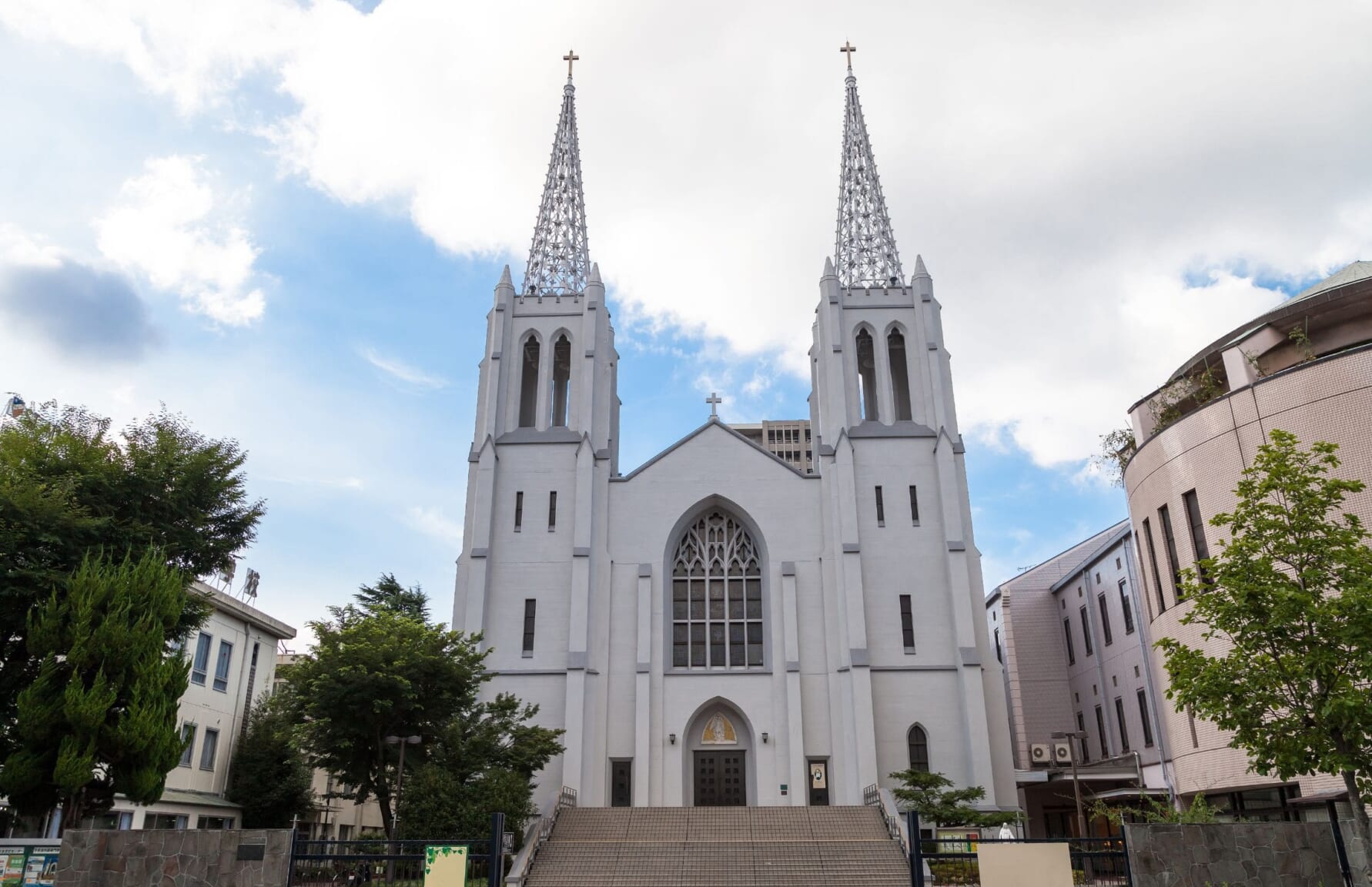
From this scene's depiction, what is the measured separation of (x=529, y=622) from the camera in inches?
1187

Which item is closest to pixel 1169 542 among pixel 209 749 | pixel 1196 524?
pixel 1196 524

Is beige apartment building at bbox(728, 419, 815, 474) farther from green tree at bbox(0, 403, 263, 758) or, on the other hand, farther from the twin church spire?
green tree at bbox(0, 403, 263, 758)

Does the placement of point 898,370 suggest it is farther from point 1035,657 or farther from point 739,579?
point 1035,657

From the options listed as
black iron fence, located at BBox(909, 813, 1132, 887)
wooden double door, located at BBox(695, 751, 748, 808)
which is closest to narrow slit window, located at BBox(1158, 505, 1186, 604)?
black iron fence, located at BBox(909, 813, 1132, 887)

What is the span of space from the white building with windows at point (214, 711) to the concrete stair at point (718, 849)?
37.3ft

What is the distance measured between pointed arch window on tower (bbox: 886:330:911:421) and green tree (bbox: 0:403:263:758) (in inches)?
819

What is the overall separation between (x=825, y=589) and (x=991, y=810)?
25.1 ft

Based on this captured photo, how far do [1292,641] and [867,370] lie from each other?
2290cm

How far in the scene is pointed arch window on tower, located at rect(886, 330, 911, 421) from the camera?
33.9 m

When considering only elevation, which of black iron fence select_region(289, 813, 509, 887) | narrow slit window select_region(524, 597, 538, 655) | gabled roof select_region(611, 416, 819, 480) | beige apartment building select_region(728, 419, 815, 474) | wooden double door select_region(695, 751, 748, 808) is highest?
beige apartment building select_region(728, 419, 815, 474)

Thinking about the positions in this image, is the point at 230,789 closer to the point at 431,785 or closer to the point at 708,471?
the point at 431,785

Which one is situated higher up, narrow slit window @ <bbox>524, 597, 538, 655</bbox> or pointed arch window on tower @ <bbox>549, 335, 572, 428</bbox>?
pointed arch window on tower @ <bbox>549, 335, 572, 428</bbox>

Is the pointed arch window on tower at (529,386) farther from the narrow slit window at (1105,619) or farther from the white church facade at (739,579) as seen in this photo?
the narrow slit window at (1105,619)

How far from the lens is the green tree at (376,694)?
2177 centimetres
